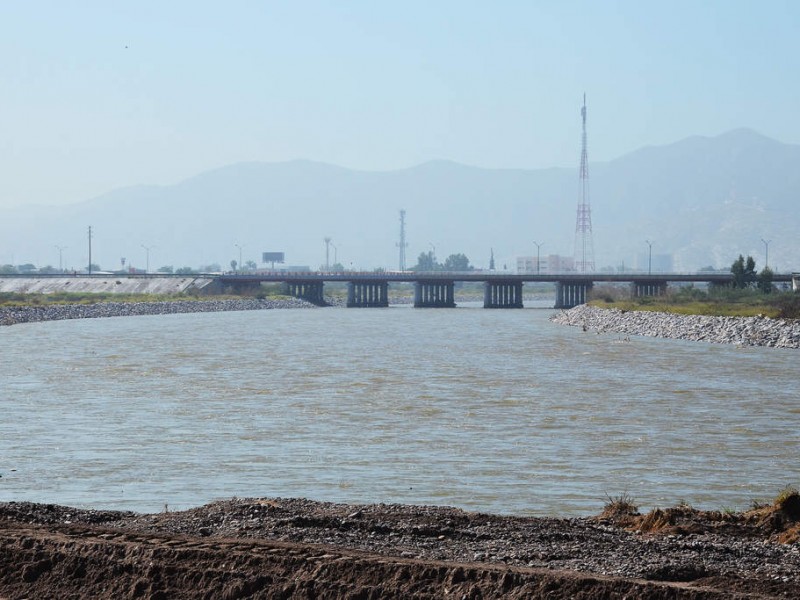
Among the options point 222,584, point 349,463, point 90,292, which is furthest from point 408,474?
point 90,292

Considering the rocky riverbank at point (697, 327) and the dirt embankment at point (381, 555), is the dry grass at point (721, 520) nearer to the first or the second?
the dirt embankment at point (381, 555)

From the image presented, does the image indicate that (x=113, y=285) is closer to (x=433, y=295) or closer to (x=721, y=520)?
(x=433, y=295)

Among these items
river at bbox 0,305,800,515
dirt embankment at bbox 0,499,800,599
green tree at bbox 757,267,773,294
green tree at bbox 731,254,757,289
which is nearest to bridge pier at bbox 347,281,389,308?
green tree at bbox 731,254,757,289

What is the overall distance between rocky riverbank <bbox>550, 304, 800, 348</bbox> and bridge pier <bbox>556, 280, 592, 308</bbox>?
52693 mm

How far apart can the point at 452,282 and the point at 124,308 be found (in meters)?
60.3

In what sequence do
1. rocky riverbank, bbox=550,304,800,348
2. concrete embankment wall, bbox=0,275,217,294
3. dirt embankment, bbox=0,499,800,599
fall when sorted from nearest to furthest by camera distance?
dirt embankment, bbox=0,499,800,599, rocky riverbank, bbox=550,304,800,348, concrete embankment wall, bbox=0,275,217,294

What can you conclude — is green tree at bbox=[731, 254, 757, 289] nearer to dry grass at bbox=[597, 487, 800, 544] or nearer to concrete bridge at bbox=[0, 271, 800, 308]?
concrete bridge at bbox=[0, 271, 800, 308]

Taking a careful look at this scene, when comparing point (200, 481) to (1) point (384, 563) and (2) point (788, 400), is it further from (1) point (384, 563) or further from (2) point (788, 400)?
(2) point (788, 400)

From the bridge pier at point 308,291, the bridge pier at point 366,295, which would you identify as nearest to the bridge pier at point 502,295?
the bridge pier at point 366,295

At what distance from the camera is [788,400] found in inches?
1532

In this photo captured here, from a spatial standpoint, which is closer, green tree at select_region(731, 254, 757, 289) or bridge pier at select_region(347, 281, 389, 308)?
green tree at select_region(731, 254, 757, 289)

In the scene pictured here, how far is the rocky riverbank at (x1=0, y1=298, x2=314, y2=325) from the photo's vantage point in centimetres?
10706

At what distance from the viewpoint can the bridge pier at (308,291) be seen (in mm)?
179250

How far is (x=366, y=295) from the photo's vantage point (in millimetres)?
183250
